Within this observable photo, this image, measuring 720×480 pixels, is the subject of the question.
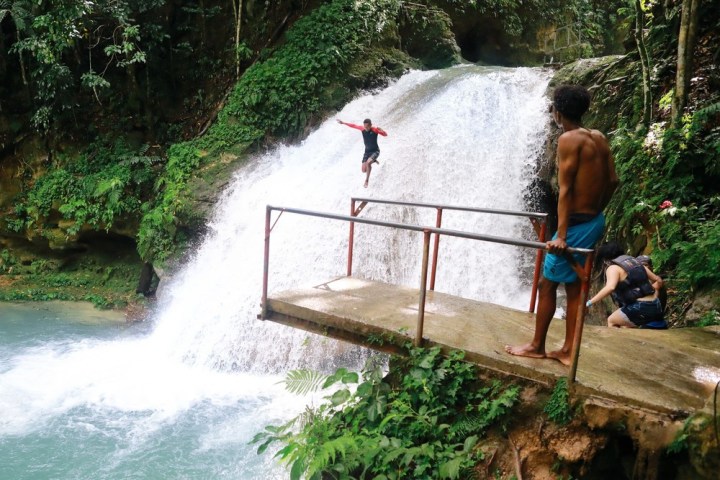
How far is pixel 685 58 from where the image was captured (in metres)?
6.25

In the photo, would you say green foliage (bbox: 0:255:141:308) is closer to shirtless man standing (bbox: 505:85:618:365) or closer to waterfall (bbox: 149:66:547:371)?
waterfall (bbox: 149:66:547:371)

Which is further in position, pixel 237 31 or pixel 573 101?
pixel 237 31

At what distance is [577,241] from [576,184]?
358 mm

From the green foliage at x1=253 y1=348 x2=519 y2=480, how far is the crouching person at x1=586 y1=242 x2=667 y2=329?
1856mm

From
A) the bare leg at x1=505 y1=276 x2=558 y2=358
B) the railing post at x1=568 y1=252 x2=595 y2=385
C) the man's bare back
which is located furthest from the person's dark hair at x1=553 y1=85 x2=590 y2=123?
the bare leg at x1=505 y1=276 x2=558 y2=358

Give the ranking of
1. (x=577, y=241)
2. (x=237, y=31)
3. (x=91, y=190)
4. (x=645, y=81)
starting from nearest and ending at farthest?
(x=577, y=241), (x=645, y=81), (x=91, y=190), (x=237, y=31)

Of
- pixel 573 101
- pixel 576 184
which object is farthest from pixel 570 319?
pixel 573 101

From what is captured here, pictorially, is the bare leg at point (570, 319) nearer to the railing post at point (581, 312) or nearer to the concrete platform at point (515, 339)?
the concrete platform at point (515, 339)

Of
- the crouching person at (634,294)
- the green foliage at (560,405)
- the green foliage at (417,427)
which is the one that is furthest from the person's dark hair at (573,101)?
the crouching person at (634,294)

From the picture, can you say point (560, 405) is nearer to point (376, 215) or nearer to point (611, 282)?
point (611, 282)

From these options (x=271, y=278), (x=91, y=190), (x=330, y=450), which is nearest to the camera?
(x=330, y=450)

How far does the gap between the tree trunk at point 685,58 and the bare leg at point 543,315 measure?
414 centimetres

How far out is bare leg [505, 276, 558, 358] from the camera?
11.1ft

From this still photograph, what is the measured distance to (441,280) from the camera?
26.3 ft
